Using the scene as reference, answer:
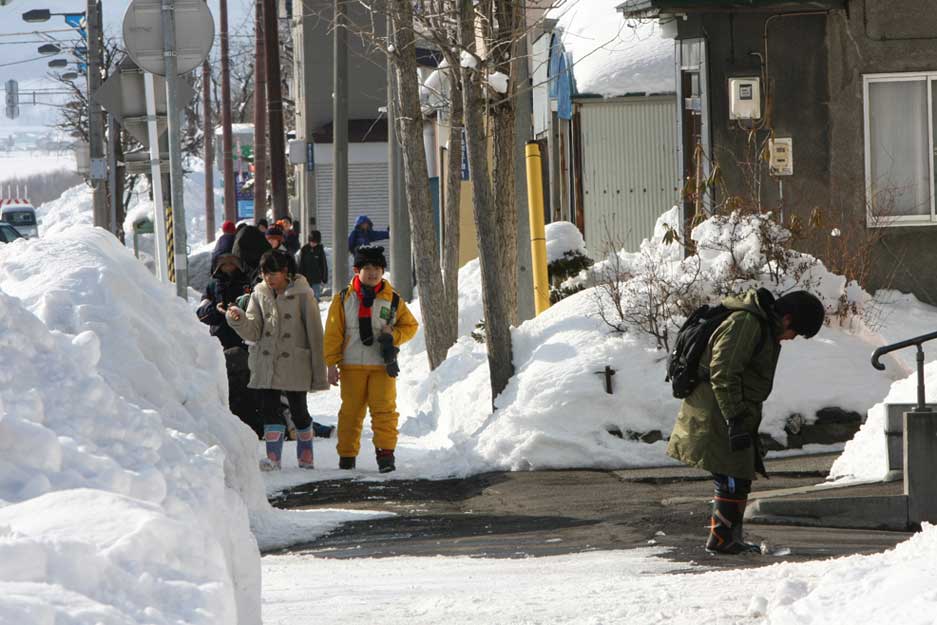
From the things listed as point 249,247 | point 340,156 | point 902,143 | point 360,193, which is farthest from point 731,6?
point 360,193

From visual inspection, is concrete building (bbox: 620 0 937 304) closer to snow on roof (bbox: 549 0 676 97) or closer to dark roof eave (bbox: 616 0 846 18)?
dark roof eave (bbox: 616 0 846 18)

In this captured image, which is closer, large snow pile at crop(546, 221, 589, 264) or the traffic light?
large snow pile at crop(546, 221, 589, 264)

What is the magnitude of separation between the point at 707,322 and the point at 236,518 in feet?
10.4

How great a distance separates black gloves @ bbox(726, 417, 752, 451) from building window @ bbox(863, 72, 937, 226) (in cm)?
1001

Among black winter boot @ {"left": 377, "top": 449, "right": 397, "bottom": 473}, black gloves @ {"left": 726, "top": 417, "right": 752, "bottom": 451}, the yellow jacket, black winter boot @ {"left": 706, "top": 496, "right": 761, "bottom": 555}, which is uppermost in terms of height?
the yellow jacket

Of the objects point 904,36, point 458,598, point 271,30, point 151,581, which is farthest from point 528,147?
point 271,30

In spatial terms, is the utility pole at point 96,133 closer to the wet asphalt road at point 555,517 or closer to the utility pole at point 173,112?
the utility pole at point 173,112

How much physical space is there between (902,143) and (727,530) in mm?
10608

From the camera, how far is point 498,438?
1191 cm

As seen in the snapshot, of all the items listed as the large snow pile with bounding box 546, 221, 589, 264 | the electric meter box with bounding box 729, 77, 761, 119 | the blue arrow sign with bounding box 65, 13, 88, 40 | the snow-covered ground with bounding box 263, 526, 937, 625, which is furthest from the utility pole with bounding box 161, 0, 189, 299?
the blue arrow sign with bounding box 65, 13, 88, 40

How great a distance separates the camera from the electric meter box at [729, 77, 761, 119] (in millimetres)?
16844

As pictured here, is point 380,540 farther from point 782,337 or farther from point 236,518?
point 236,518

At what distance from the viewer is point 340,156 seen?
2441 cm

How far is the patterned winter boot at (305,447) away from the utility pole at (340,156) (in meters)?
12.0
